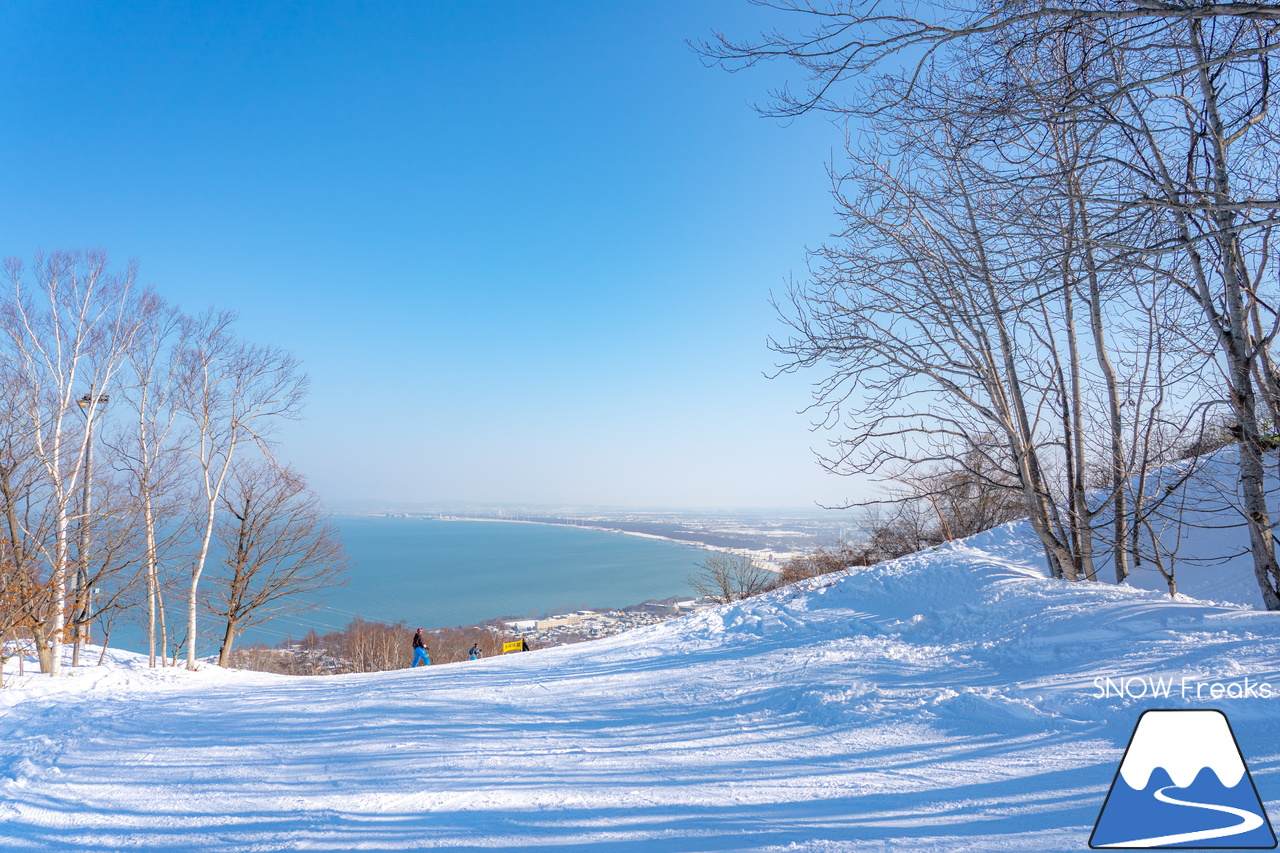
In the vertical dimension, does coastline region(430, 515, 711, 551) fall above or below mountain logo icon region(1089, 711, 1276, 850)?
below

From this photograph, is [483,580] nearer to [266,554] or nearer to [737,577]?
[737,577]

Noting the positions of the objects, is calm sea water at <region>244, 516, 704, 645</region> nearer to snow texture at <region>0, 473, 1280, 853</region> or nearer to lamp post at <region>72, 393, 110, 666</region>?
lamp post at <region>72, 393, 110, 666</region>

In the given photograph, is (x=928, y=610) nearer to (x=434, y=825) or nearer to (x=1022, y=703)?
(x=1022, y=703)

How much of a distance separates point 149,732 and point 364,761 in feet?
7.44

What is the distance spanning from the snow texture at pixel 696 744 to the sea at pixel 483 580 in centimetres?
1216

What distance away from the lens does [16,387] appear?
358 inches

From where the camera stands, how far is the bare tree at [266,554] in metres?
13.1

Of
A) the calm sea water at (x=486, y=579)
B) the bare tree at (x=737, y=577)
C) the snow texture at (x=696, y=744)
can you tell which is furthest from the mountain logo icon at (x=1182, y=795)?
the calm sea water at (x=486, y=579)

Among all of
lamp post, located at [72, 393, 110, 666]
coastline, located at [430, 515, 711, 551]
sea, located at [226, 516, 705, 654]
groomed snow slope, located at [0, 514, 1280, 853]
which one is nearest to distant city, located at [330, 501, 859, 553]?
coastline, located at [430, 515, 711, 551]

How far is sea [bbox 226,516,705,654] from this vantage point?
40.7 metres

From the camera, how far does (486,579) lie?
56688 mm

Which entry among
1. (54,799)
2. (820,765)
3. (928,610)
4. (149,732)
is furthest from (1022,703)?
(149,732)

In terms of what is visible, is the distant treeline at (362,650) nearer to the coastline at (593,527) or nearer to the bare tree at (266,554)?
the bare tree at (266,554)

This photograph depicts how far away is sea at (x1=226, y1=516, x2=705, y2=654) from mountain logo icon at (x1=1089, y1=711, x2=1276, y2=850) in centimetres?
1649
